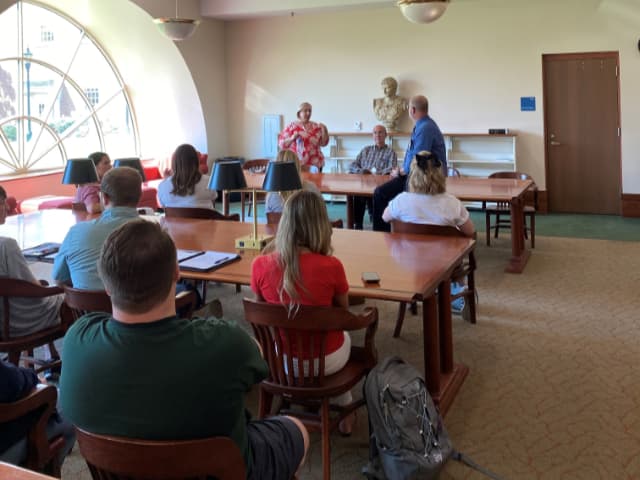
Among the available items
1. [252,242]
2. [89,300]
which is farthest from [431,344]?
[89,300]

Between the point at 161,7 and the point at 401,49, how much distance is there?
3.49m

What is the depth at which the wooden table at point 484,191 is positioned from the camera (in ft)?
17.8

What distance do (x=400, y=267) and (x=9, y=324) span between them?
1833 mm

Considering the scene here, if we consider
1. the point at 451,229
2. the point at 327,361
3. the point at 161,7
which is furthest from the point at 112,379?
the point at 161,7

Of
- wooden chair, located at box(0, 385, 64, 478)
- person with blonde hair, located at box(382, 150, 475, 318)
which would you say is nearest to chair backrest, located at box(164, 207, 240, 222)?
person with blonde hair, located at box(382, 150, 475, 318)

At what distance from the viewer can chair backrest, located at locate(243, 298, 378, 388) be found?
235 cm

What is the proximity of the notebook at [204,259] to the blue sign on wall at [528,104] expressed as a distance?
254 inches

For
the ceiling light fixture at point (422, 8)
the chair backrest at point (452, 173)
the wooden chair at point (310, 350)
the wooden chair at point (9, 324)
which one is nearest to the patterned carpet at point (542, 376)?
the wooden chair at point (310, 350)

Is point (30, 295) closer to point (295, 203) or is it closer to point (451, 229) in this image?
point (295, 203)

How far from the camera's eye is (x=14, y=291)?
290 centimetres

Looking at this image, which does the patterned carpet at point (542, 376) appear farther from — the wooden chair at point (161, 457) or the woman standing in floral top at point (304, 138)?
the woman standing in floral top at point (304, 138)

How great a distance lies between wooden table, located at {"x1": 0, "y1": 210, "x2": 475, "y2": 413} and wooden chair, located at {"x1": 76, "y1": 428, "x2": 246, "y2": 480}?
129cm

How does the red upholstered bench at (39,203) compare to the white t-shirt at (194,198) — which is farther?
the red upholstered bench at (39,203)

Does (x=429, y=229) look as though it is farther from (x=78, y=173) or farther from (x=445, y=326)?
(x=78, y=173)
